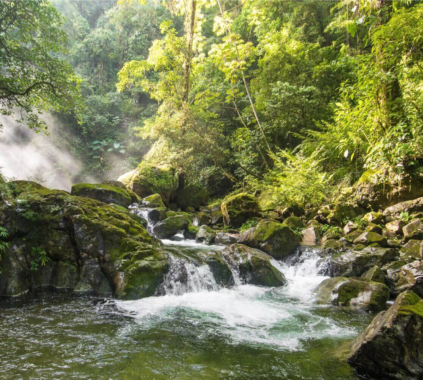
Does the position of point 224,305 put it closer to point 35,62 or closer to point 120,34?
point 35,62

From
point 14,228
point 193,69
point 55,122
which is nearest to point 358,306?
point 14,228

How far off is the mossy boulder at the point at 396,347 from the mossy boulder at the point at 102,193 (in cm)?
1083

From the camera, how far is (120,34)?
30312mm

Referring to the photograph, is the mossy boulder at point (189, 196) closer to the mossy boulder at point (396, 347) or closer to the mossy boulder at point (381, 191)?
the mossy boulder at point (381, 191)

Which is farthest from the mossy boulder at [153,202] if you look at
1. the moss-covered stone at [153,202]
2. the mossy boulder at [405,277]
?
the mossy boulder at [405,277]

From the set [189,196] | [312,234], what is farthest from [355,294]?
[189,196]

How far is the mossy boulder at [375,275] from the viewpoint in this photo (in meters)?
5.71

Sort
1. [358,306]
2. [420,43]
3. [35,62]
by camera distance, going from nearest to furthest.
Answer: [358,306], [420,43], [35,62]

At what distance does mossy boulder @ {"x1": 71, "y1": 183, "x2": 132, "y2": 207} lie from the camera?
11203mm

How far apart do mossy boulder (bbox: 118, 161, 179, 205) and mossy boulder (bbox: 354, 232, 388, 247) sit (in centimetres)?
1083

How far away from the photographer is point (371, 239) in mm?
7242

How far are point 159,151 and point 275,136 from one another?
6.45 metres

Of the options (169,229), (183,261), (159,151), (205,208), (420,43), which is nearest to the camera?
(183,261)

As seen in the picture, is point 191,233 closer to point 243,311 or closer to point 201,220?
point 201,220
